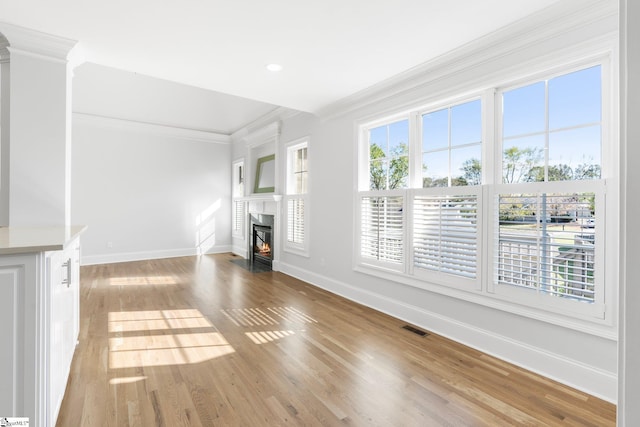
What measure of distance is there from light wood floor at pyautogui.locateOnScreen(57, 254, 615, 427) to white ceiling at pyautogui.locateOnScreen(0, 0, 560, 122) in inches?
99.2

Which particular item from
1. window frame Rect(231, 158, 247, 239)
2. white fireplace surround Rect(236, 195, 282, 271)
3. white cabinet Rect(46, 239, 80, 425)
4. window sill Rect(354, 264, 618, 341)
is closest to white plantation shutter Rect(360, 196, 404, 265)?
window sill Rect(354, 264, 618, 341)

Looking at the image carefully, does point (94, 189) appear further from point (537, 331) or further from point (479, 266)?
point (537, 331)

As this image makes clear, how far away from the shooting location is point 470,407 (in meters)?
1.88

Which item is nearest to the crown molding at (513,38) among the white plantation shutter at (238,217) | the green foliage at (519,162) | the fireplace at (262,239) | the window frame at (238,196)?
the green foliage at (519,162)

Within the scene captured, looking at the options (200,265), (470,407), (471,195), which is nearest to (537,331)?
(470,407)

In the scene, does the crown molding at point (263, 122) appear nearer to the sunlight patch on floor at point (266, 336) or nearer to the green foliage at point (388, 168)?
the green foliage at point (388, 168)

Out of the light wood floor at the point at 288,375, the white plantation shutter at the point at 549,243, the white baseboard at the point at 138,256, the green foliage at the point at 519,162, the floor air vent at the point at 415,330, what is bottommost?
the light wood floor at the point at 288,375

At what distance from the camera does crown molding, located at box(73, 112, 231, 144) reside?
5.86 meters

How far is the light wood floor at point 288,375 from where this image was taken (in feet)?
5.90

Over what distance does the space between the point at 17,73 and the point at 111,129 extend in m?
4.04

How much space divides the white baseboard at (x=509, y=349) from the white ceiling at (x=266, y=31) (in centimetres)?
238

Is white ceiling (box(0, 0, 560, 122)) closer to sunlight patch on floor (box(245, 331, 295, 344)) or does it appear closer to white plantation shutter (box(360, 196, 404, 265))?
white plantation shutter (box(360, 196, 404, 265))

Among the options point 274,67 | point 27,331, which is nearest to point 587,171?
point 274,67

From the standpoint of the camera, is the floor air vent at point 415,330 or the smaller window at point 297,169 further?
the smaller window at point 297,169
